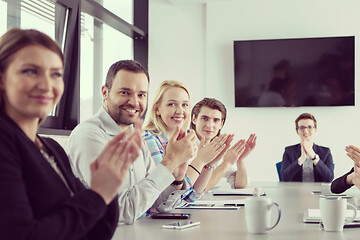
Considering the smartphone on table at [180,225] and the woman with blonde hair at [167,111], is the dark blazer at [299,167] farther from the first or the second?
the smartphone on table at [180,225]

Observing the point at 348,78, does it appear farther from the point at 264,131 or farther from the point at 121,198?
the point at 121,198

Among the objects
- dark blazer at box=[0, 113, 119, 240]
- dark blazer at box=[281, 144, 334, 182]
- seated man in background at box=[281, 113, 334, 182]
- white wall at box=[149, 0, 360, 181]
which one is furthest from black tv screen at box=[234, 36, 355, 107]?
dark blazer at box=[0, 113, 119, 240]

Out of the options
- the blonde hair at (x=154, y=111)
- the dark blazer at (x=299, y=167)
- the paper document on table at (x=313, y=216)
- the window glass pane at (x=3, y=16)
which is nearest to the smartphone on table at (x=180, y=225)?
the paper document on table at (x=313, y=216)

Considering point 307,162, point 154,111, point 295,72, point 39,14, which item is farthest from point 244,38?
point 154,111

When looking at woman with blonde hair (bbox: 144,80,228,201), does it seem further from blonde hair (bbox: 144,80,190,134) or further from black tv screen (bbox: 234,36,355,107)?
black tv screen (bbox: 234,36,355,107)

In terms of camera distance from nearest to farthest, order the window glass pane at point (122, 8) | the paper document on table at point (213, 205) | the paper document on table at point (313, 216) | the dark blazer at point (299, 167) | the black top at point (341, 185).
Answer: the paper document on table at point (313, 216) → the paper document on table at point (213, 205) → the black top at point (341, 185) → the dark blazer at point (299, 167) → the window glass pane at point (122, 8)

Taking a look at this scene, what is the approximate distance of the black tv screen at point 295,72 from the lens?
586 centimetres

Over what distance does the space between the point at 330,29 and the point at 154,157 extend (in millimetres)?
4040

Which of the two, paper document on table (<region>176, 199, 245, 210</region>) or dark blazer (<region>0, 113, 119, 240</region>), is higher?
dark blazer (<region>0, 113, 119, 240</region>)

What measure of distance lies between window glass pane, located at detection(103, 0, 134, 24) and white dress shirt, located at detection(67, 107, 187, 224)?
3493 mm

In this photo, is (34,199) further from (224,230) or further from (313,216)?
(313,216)

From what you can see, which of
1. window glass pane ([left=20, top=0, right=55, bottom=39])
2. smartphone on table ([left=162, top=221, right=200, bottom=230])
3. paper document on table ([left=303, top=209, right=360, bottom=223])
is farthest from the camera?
window glass pane ([left=20, top=0, right=55, bottom=39])

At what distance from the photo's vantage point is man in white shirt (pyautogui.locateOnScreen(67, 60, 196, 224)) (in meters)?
1.85

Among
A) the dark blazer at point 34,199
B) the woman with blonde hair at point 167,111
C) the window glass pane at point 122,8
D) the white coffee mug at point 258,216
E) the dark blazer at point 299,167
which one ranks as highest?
the window glass pane at point 122,8
